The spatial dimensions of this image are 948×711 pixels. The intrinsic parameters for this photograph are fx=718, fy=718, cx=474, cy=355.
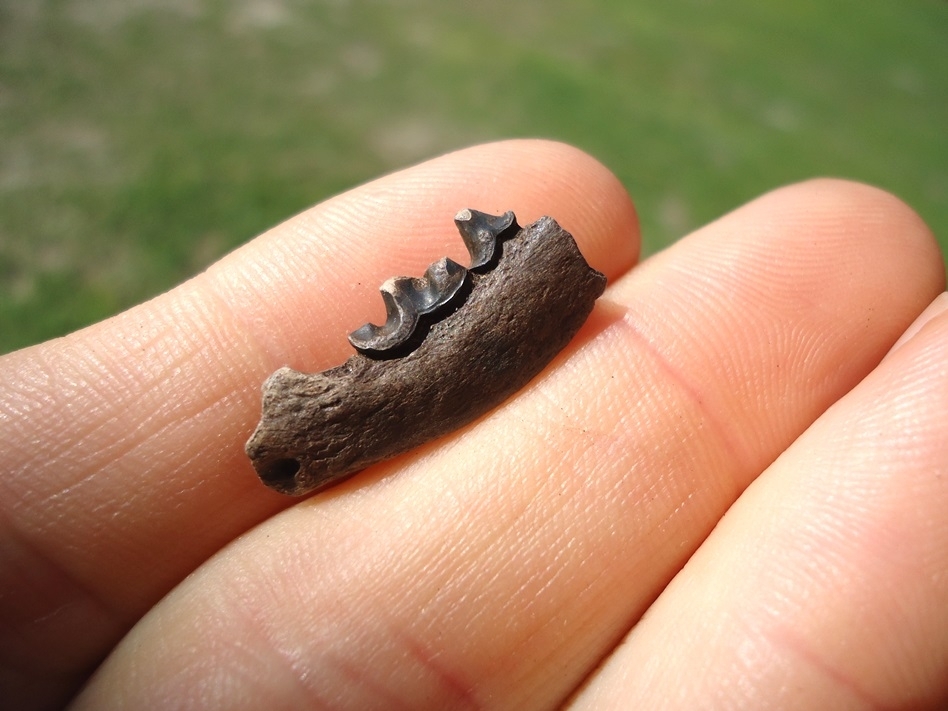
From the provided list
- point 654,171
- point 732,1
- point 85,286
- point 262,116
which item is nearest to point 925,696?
point 654,171

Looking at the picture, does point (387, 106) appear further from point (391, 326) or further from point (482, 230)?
point (391, 326)

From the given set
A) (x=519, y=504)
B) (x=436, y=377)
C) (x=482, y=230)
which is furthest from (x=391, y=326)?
(x=519, y=504)

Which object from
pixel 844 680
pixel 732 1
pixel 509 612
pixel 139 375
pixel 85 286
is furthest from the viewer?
pixel 732 1

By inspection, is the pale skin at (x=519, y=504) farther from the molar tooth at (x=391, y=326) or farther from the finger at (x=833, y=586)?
the molar tooth at (x=391, y=326)

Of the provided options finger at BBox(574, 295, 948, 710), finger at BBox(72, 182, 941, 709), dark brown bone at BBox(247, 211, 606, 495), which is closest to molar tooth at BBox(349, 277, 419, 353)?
dark brown bone at BBox(247, 211, 606, 495)

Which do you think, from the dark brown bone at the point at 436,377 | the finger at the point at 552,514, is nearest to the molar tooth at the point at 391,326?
the dark brown bone at the point at 436,377

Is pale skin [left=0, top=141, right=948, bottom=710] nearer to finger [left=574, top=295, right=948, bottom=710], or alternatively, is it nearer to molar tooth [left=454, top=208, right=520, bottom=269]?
finger [left=574, top=295, right=948, bottom=710]

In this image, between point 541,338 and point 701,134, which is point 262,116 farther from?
point 541,338
